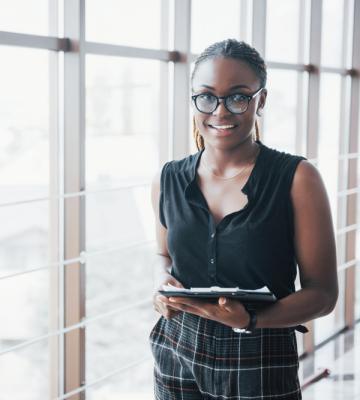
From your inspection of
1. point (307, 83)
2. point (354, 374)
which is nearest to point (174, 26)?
point (307, 83)

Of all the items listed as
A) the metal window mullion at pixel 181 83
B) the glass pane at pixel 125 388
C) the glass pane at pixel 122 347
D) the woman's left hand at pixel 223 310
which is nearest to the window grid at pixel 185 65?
the metal window mullion at pixel 181 83

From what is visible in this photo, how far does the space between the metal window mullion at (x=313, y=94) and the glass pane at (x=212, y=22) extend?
0.47 meters

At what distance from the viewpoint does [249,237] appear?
1082mm

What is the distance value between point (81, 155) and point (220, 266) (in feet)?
2.78

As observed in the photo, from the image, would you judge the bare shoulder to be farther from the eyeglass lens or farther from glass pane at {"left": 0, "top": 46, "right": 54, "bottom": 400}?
glass pane at {"left": 0, "top": 46, "right": 54, "bottom": 400}

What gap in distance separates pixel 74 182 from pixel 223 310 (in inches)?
36.0

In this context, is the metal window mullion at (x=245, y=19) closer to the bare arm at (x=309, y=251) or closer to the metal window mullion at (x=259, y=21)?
the metal window mullion at (x=259, y=21)

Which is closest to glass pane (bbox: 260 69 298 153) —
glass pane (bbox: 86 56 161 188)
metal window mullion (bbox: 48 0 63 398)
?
glass pane (bbox: 86 56 161 188)

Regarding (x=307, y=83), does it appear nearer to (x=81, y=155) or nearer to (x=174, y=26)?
(x=174, y=26)

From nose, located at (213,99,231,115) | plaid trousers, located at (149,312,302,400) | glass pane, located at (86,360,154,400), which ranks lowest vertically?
glass pane, located at (86,360,154,400)

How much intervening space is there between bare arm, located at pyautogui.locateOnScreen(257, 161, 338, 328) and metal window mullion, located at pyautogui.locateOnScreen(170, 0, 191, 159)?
47.5 inches

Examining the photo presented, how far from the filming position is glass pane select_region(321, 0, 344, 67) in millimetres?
3266

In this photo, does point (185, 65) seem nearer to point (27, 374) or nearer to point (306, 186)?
point (27, 374)

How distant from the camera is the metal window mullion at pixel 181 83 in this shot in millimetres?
2217
